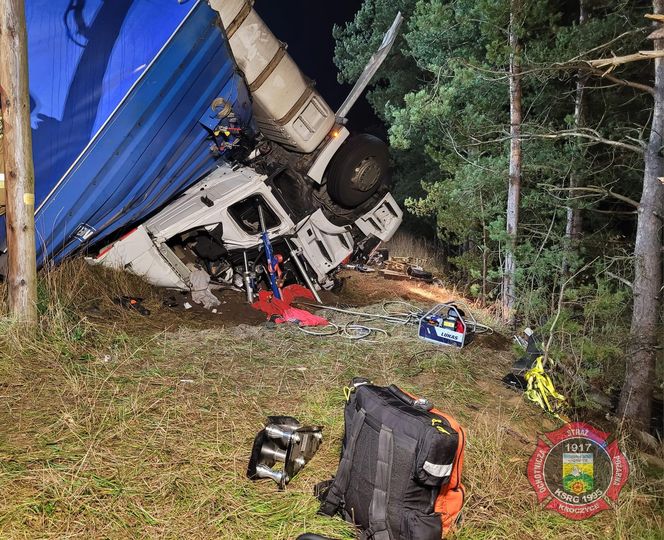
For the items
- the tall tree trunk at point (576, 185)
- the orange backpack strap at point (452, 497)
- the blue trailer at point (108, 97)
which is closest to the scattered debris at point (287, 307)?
the blue trailer at point (108, 97)

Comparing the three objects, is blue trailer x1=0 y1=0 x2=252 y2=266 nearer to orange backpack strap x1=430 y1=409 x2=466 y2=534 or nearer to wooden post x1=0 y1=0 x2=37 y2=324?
wooden post x1=0 y1=0 x2=37 y2=324

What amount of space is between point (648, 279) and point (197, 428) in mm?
4125

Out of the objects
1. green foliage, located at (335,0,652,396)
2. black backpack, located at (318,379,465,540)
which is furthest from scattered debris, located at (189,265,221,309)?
black backpack, located at (318,379,465,540)

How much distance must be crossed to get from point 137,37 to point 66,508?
15.4 ft

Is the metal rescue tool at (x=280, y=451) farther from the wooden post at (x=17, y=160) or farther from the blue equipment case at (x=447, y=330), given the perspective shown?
the blue equipment case at (x=447, y=330)

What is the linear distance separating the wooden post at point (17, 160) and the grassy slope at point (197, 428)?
250mm

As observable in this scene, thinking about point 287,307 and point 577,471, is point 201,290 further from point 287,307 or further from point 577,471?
point 577,471

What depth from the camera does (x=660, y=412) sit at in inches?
235

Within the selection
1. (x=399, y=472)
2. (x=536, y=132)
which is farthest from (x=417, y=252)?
(x=399, y=472)

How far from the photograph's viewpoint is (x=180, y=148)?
650 cm

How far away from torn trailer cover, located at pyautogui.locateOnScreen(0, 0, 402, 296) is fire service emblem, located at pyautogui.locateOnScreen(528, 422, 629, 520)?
4.30 m

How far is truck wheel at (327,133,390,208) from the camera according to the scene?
7.69 m

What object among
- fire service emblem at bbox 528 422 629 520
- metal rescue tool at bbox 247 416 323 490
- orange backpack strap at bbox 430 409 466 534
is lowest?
fire service emblem at bbox 528 422 629 520

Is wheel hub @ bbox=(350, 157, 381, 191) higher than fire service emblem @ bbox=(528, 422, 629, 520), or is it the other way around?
wheel hub @ bbox=(350, 157, 381, 191)
